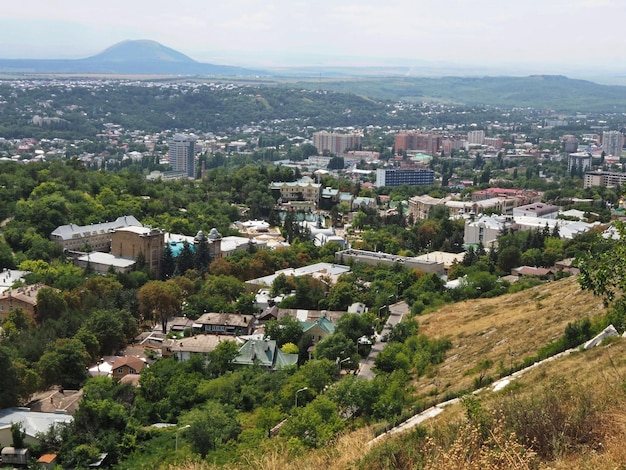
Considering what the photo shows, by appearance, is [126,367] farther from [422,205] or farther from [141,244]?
[422,205]

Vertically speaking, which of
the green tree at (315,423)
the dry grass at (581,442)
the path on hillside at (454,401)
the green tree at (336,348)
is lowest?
the green tree at (336,348)

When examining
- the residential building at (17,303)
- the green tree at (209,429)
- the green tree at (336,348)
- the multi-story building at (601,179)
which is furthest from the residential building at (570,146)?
the green tree at (209,429)

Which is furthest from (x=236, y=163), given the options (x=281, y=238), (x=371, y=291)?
(x=371, y=291)

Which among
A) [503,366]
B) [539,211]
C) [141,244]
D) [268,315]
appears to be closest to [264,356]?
[268,315]

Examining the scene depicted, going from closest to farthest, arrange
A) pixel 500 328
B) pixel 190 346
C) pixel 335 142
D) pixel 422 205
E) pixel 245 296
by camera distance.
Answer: pixel 500 328, pixel 190 346, pixel 245 296, pixel 422 205, pixel 335 142

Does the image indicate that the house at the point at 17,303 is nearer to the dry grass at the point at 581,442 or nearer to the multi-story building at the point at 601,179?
the dry grass at the point at 581,442

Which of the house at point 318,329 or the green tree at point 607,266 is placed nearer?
the green tree at point 607,266
